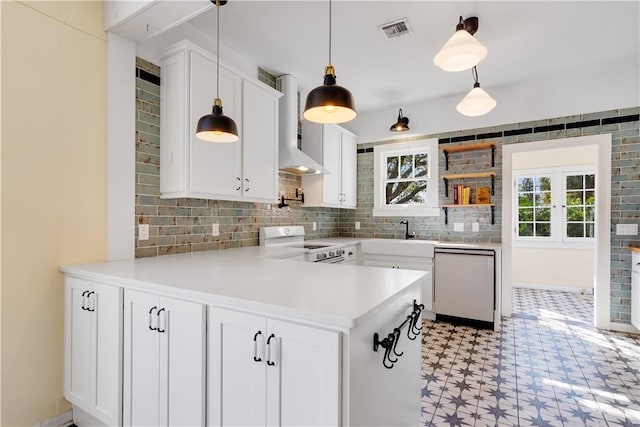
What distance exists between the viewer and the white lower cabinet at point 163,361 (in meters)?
1.34

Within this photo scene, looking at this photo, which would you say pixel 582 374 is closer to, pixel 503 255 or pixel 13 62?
pixel 503 255

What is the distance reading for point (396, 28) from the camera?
8.71 ft

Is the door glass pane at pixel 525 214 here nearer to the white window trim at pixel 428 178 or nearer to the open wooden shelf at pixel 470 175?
the open wooden shelf at pixel 470 175

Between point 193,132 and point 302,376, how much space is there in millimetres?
1912

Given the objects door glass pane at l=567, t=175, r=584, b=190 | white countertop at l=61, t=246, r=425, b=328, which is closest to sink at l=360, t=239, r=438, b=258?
white countertop at l=61, t=246, r=425, b=328

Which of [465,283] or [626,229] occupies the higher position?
[626,229]

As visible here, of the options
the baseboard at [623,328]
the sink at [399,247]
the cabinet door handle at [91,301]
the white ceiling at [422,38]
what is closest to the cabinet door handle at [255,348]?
the cabinet door handle at [91,301]

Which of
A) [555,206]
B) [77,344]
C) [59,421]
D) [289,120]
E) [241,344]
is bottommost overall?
[59,421]

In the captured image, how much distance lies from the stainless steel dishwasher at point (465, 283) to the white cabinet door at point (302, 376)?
9.96 feet

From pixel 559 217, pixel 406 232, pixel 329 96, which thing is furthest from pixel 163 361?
pixel 559 217

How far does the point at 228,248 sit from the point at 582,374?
3086 mm

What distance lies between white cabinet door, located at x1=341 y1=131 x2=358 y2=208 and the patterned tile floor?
1.99 metres

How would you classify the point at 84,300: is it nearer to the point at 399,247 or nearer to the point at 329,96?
the point at 329,96

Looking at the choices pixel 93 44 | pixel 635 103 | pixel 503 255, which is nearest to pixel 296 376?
pixel 93 44
